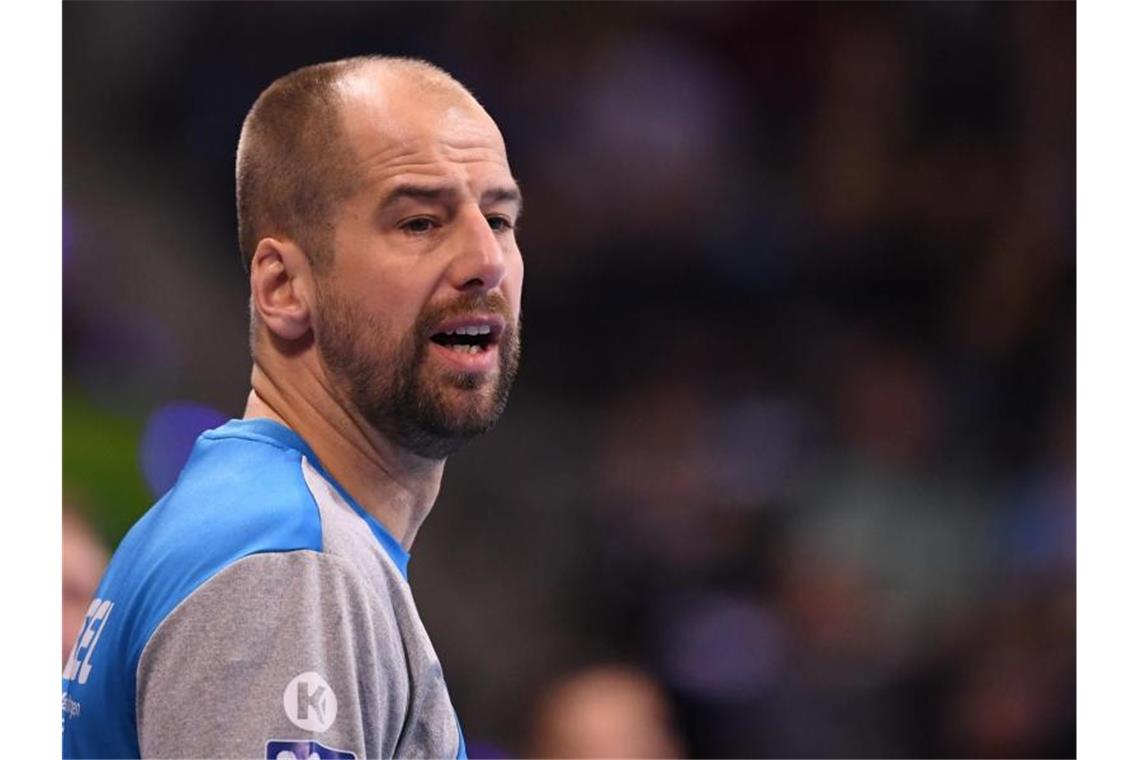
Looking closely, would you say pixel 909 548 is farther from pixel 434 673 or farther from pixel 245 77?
pixel 434 673

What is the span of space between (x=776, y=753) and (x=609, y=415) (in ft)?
4.16

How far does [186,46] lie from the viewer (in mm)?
4484

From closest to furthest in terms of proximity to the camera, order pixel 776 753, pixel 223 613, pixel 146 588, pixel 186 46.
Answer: pixel 223 613 → pixel 146 588 → pixel 186 46 → pixel 776 753

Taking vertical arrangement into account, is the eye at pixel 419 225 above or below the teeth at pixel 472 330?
above

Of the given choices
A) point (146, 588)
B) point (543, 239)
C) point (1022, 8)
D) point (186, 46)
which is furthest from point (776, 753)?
point (146, 588)

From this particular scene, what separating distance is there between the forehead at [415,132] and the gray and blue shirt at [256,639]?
48 centimetres

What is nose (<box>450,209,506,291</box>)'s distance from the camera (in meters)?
2.18

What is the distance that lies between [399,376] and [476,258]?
215 mm

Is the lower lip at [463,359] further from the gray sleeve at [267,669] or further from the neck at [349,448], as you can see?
the gray sleeve at [267,669]

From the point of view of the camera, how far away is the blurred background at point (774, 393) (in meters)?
4.82

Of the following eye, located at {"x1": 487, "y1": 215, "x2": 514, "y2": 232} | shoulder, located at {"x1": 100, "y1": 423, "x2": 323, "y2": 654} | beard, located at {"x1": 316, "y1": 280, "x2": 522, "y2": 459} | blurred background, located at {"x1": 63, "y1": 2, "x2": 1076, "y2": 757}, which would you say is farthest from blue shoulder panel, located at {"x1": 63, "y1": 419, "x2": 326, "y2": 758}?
blurred background, located at {"x1": 63, "y1": 2, "x2": 1076, "y2": 757}

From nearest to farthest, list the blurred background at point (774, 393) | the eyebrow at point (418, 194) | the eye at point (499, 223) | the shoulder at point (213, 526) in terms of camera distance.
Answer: the shoulder at point (213, 526), the eyebrow at point (418, 194), the eye at point (499, 223), the blurred background at point (774, 393)

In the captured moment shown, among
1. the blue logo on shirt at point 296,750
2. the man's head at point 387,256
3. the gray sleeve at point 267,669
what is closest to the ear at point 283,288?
the man's head at point 387,256
